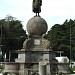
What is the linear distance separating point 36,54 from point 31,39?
1.66 meters

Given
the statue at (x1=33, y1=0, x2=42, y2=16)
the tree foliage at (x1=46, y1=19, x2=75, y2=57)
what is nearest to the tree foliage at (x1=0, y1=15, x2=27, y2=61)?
the tree foliage at (x1=46, y1=19, x2=75, y2=57)

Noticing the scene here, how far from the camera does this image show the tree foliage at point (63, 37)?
3290 inches

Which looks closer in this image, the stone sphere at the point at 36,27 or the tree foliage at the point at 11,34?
the stone sphere at the point at 36,27

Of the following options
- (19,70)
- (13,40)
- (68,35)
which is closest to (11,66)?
(19,70)

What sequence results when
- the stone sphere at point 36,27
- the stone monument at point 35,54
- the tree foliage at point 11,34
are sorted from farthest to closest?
the tree foliage at point 11,34
the stone sphere at point 36,27
the stone monument at point 35,54

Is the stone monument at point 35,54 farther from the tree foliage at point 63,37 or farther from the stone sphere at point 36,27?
the tree foliage at point 63,37

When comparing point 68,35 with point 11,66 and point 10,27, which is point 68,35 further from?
point 11,66

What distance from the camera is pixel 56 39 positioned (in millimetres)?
86438

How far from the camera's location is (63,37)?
8731cm

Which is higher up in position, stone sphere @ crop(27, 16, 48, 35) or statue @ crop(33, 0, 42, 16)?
statue @ crop(33, 0, 42, 16)

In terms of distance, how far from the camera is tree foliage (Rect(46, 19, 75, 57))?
8356 centimetres

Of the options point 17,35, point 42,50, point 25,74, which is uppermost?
point 17,35

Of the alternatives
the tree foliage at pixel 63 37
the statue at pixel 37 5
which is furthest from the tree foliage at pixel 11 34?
the statue at pixel 37 5

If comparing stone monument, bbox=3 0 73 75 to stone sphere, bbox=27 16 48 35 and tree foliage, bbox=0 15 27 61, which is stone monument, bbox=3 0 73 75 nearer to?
stone sphere, bbox=27 16 48 35
